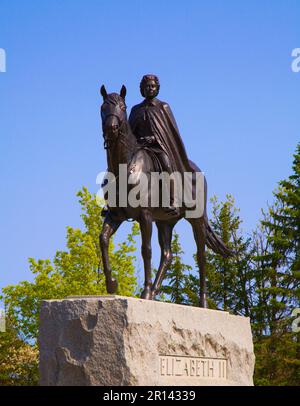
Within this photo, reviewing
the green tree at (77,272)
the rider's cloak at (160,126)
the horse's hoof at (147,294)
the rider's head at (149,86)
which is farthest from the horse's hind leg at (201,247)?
the green tree at (77,272)

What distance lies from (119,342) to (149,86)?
12.9ft

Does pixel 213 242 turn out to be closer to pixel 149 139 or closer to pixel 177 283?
pixel 149 139

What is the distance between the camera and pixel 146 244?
10.4 metres

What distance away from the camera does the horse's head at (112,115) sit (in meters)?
9.97

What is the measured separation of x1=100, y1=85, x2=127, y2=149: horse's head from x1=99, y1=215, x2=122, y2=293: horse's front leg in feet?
3.29

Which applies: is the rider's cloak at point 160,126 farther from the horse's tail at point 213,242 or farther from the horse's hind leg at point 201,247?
the horse's tail at point 213,242

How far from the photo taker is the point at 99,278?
24109mm

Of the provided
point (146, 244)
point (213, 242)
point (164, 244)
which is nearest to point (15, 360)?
point (213, 242)

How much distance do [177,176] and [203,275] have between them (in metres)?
1.79

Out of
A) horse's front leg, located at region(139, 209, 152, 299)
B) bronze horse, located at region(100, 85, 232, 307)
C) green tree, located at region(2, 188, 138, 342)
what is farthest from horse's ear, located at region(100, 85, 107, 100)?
green tree, located at region(2, 188, 138, 342)

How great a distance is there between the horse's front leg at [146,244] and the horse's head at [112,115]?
3.32 feet

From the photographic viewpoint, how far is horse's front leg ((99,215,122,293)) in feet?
33.3

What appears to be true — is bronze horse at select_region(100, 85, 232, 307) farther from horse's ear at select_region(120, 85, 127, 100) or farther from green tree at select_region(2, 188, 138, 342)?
green tree at select_region(2, 188, 138, 342)
